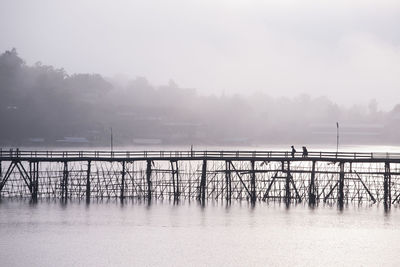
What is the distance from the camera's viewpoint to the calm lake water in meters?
61.4

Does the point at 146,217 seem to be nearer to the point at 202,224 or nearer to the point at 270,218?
the point at 202,224

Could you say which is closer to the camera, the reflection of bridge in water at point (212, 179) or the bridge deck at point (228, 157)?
the bridge deck at point (228, 157)

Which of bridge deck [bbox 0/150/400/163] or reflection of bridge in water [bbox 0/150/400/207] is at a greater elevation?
bridge deck [bbox 0/150/400/163]

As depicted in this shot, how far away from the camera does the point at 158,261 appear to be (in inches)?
2381

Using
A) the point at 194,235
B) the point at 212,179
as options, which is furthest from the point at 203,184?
the point at 194,235

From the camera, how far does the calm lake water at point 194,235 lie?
61.4 m

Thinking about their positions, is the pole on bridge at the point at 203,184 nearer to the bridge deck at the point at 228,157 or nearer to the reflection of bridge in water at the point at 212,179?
the reflection of bridge in water at the point at 212,179

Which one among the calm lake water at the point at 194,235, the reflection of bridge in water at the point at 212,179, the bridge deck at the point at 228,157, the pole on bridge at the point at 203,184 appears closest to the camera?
the calm lake water at the point at 194,235

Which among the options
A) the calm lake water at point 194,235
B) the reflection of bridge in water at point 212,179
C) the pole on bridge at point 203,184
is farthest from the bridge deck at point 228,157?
the calm lake water at point 194,235

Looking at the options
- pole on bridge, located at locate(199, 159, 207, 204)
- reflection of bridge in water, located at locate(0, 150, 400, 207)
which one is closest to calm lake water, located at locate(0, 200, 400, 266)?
pole on bridge, located at locate(199, 159, 207, 204)

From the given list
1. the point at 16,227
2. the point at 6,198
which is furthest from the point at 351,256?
the point at 6,198

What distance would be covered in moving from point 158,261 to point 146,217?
16.1 m

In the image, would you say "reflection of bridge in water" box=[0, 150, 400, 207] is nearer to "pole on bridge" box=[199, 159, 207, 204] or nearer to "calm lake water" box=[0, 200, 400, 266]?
"pole on bridge" box=[199, 159, 207, 204]


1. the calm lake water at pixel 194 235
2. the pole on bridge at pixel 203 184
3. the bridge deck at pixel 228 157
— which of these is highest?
the bridge deck at pixel 228 157
